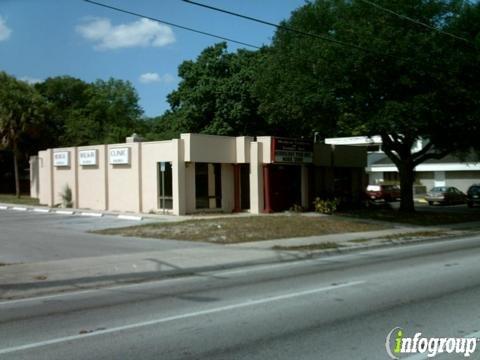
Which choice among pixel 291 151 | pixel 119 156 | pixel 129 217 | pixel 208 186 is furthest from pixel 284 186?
pixel 119 156

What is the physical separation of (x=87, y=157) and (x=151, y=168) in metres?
5.72

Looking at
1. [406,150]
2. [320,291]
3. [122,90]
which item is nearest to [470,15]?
[406,150]

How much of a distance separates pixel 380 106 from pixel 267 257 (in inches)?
408

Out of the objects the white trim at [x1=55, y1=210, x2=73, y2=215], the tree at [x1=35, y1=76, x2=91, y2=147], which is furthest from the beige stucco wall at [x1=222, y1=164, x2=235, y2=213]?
the tree at [x1=35, y1=76, x2=91, y2=147]

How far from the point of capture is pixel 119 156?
101 ft

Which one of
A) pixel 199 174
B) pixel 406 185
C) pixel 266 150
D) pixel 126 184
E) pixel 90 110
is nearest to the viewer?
pixel 199 174

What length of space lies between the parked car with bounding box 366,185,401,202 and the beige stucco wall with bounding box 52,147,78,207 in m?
21.0

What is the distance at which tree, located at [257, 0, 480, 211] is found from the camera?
21.8 m

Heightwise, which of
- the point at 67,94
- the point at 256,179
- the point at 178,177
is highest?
the point at 67,94

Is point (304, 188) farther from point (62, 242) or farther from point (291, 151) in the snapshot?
point (62, 242)

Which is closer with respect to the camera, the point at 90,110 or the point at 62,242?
the point at 62,242

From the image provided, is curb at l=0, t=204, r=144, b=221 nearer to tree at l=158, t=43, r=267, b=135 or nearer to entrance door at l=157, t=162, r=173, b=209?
entrance door at l=157, t=162, r=173, b=209

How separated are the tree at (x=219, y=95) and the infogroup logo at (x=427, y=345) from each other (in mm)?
32877

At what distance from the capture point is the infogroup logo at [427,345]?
6.26 meters
